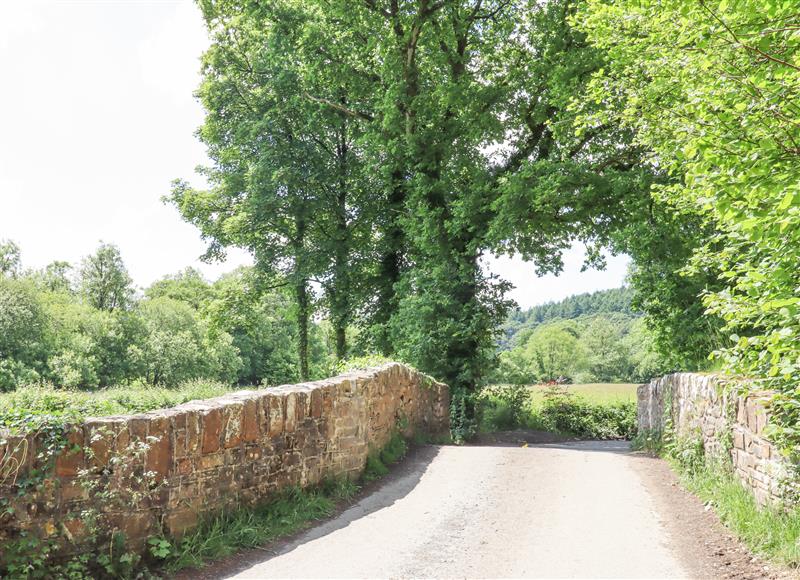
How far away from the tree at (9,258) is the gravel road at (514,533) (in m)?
58.9

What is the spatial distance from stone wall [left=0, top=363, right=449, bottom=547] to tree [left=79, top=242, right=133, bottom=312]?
55.2 m

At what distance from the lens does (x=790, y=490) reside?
5617mm

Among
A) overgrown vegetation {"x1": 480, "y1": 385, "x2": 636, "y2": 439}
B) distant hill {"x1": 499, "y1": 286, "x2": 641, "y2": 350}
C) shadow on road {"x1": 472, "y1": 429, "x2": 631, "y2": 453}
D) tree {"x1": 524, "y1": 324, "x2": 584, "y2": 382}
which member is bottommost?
shadow on road {"x1": 472, "y1": 429, "x2": 631, "y2": 453}

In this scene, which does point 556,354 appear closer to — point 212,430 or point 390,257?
point 390,257

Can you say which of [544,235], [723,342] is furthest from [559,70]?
[723,342]

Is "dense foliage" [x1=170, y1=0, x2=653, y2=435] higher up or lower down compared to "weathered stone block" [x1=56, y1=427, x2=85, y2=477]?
higher up

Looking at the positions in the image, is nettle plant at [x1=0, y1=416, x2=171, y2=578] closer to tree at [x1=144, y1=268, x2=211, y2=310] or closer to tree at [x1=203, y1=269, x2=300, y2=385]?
tree at [x1=203, y1=269, x2=300, y2=385]

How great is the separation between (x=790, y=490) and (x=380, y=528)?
12.9 ft

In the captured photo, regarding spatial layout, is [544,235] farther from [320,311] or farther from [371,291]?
[320,311]

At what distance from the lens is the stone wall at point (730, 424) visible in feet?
19.9

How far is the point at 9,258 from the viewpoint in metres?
56.8

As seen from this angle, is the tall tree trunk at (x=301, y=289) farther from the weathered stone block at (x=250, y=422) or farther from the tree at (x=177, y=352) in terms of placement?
the tree at (x=177, y=352)

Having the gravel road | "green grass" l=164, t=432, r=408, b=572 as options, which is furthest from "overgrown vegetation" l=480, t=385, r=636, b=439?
"green grass" l=164, t=432, r=408, b=572

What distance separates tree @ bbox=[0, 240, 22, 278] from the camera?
2215 inches
